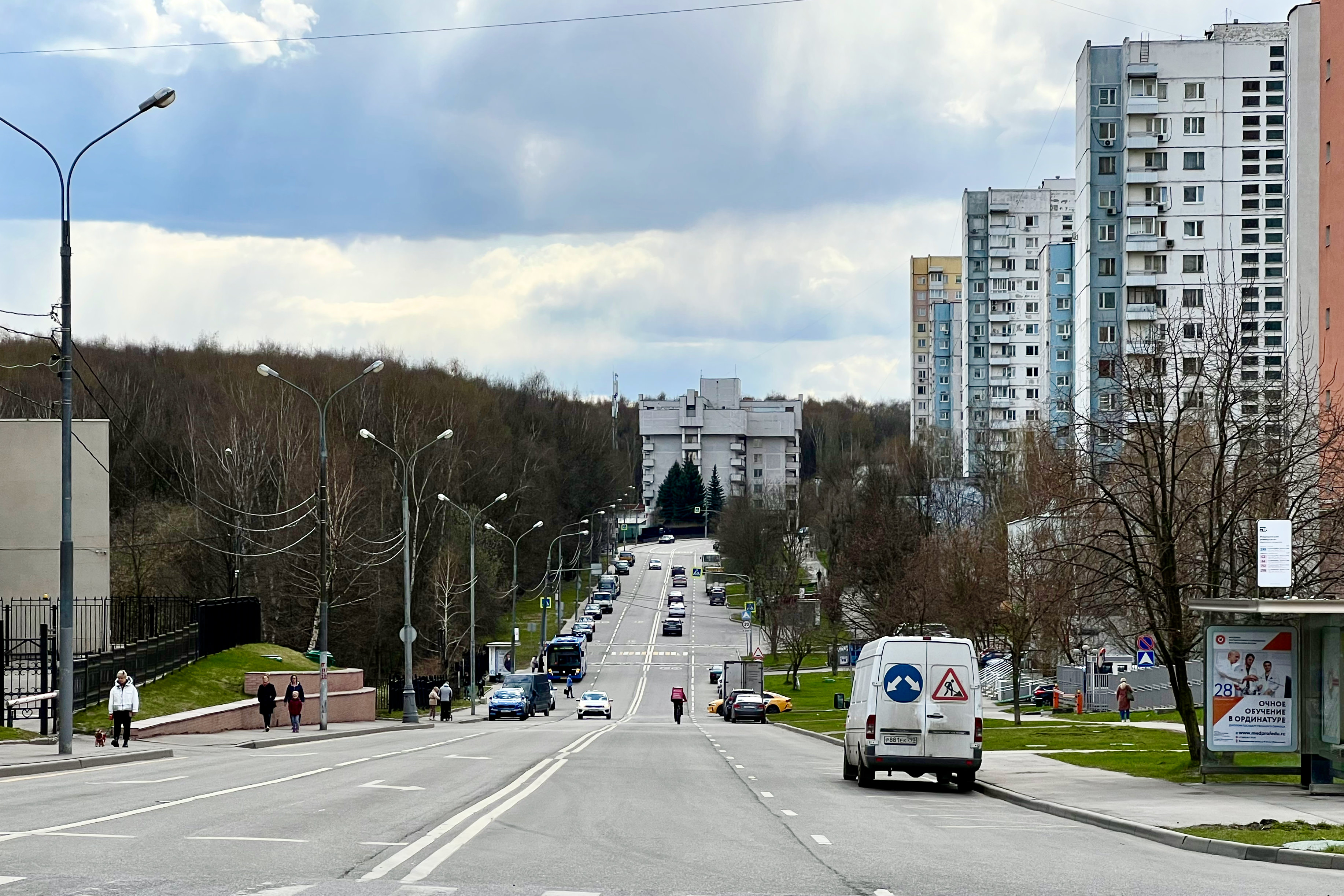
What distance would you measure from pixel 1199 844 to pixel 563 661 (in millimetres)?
75254

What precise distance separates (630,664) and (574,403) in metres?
57.5

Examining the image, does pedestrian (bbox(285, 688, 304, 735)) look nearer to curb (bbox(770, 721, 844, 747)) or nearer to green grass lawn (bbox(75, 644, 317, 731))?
green grass lawn (bbox(75, 644, 317, 731))

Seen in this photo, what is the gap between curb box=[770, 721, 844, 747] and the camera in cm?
4019

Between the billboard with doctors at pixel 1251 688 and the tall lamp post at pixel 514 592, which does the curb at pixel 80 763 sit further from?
the tall lamp post at pixel 514 592

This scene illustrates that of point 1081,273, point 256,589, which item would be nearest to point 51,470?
point 256,589

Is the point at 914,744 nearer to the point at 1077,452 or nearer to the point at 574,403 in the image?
the point at 1077,452

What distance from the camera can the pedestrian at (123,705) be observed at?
90.8ft

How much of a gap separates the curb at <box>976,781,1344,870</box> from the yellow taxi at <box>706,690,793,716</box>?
43.5 meters

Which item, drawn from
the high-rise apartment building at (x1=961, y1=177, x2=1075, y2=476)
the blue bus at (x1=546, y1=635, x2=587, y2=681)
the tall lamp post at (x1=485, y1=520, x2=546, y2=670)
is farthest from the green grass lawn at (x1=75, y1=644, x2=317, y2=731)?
the high-rise apartment building at (x1=961, y1=177, x2=1075, y2=476)

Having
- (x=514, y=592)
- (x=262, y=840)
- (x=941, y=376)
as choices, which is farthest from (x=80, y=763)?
(x=941, y=376)

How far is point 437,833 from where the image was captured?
540 inches

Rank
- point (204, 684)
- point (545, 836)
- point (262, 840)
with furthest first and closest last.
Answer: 1. point (204, 684)
2. point (545, 836)
3. point (262, 840)

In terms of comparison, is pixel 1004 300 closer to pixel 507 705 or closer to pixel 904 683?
pixel 507 705

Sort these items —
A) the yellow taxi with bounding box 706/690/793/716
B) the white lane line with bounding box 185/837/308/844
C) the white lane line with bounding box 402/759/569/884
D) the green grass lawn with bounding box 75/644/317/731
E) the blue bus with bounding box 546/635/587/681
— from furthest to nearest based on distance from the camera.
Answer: the blue bus with bounding box 546/635/587/681, the yellow taxi with bounding box 706/690/793/716, the green grass lawn with bounding box 75/644/317/731, the white lane line with bounding box 185/837/308/844, the white lane line with bounding box 402/759/569/884
